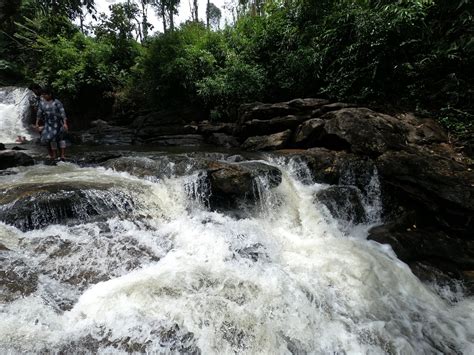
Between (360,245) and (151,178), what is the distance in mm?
3961

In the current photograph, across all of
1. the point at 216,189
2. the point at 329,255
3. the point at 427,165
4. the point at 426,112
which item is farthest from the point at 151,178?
the point at 426,112

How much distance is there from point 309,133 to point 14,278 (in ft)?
22.4

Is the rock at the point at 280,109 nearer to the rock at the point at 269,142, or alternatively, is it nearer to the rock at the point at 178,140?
the rock at the point at 269,142

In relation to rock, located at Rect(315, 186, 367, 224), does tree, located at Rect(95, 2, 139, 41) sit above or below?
above

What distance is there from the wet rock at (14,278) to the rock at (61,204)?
0.80 metres

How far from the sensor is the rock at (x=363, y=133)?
7543mm

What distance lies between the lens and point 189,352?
3340 millimetres

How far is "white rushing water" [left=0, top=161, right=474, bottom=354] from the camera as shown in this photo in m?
3.42

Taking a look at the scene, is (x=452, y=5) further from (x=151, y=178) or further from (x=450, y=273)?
(x=151, y=178)

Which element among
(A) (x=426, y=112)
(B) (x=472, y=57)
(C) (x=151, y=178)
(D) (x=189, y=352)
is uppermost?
(B) (x=472, y=57)

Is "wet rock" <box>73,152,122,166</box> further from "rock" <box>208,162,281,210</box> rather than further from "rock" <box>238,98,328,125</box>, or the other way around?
"rock" <box>238,98,328,125</box>

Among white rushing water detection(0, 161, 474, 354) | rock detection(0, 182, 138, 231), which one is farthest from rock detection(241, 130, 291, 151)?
rock detection(0, 182, 138, 231)

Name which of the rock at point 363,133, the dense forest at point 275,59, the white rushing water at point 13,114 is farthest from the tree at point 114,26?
the rock at point 363,133

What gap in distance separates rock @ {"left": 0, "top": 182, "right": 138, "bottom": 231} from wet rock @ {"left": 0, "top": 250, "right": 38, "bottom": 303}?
0.80 m
